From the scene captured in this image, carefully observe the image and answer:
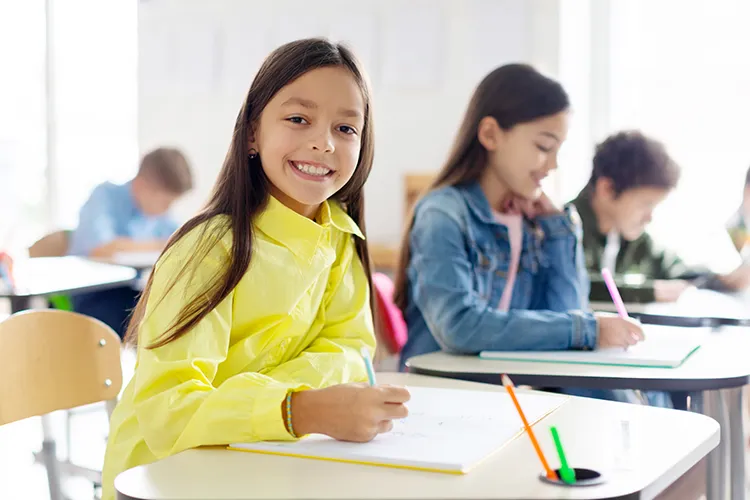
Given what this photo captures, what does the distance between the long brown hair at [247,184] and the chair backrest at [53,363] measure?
28 centimetres

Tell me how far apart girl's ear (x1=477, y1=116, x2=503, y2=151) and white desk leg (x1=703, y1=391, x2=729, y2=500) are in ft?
2.60

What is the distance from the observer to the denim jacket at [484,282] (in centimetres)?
191

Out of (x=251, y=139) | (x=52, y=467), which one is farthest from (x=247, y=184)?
(x=52, y=467)

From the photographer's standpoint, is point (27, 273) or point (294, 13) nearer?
point (27, 273)

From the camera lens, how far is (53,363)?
1.62 meters

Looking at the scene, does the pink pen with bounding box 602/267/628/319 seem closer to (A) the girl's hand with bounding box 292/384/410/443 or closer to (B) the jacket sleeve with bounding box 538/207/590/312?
(B) the jacket sleeve with bounding box 538/207/590/312

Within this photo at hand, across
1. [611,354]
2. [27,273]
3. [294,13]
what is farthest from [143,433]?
[294,13]

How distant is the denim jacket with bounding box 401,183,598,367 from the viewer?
1913 mm

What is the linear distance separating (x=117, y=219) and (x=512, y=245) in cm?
300

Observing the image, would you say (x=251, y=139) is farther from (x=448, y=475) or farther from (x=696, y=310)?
(x=696, y=310)

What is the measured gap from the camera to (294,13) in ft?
17.7

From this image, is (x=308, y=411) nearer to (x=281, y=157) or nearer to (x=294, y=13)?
(x=281, y=157)

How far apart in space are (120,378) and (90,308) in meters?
2.15

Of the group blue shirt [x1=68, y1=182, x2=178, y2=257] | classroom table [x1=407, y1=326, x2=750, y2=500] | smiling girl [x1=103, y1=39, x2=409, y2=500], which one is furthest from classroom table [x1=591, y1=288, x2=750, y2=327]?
blue shirt [x1=68, y1=182, x2=178, y2=257]
